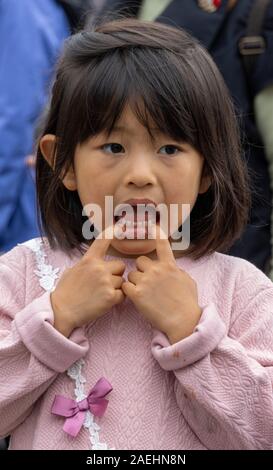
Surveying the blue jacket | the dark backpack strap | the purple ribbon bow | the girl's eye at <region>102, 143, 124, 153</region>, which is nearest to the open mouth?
the girl's eye at <region>102, 143, 124, 153</region>

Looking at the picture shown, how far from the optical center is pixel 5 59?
3070mm

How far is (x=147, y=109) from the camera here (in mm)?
2018

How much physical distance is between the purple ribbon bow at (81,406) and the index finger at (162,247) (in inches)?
11.6

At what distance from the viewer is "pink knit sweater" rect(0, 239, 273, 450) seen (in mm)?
1934

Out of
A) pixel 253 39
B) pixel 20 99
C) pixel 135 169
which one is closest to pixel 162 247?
pixel 135 169

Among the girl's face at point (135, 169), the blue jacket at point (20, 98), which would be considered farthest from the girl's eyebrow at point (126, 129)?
the blue jacket at point (20, 98)

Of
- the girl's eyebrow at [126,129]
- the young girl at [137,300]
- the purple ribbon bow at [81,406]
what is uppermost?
the girl's eyebrow at [126,129]

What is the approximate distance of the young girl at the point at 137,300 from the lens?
1955 millimetres

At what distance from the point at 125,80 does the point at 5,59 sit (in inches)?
44.8

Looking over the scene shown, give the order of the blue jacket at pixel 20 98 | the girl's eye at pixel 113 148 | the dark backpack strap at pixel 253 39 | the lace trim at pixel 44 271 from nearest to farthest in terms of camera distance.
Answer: the girl's eye at pixel 113 148 < the lace trim at pixel 44 271 < the dark backpack strap at pixel 253 39 < the blue jacket at pixel 20 98

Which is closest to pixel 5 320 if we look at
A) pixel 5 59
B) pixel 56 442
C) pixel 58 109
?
pixel 56 442

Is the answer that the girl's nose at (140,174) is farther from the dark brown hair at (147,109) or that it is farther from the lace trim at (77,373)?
the lace trim at (77,373)

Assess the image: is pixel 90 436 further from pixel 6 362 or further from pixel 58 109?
pixel 58 109
